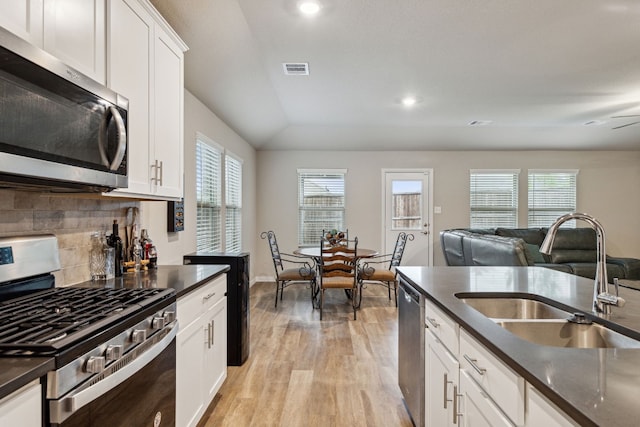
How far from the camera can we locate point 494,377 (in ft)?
3.60

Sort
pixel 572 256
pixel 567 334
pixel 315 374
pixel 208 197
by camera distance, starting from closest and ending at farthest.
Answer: pixel 567 334 < pixel 315 374 < pixel 208 197 < pixel 572 256

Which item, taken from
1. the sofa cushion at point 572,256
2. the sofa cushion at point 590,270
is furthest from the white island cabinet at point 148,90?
the sofa cushion at point 572,256

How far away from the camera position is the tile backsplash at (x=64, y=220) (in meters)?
1.51

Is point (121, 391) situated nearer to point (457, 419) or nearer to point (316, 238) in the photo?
point (457, 419)

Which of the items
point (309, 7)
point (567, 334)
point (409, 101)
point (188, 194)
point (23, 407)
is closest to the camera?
point (23, 407)

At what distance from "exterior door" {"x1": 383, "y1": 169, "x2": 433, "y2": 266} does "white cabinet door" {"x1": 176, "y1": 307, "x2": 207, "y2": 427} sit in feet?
16.5

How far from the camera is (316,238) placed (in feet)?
22.2

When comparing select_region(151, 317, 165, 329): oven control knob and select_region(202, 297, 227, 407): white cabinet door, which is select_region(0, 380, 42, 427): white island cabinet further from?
select_region(202, 297, 227, 407): white cabinet door

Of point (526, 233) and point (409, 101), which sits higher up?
point (409, 101)

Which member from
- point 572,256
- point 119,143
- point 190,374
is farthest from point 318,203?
point 119,143

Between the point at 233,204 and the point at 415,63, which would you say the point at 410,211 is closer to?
the point at 233,204

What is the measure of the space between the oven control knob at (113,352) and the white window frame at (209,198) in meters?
2.56

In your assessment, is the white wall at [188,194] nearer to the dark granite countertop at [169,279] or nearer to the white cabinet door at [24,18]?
the dark granite countertop at [169,279]

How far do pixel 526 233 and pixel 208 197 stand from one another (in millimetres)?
5285
